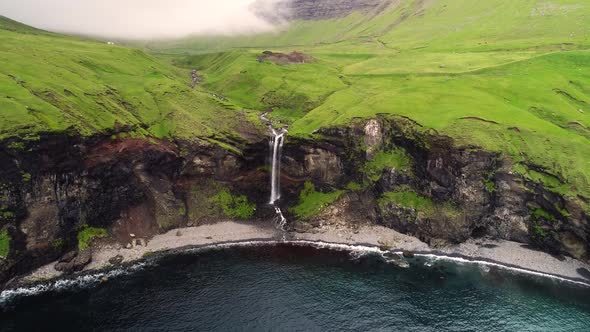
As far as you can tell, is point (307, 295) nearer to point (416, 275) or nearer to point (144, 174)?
point (416, 275)

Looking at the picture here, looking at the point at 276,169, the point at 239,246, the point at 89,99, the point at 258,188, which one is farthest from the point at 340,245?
the point at 89,99

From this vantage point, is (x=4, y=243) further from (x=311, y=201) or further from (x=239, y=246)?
(x=311, y=201)

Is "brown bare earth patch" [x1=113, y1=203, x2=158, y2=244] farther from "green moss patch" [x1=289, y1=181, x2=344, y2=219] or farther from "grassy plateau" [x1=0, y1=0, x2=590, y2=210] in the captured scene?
"green moss patch" [x1=289, y1=181, x2=344, y2=219]

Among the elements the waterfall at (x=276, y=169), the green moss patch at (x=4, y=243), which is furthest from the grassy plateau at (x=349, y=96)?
the green moss patch at (x=4, y=243)

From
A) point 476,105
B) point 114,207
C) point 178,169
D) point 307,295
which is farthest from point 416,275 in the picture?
point 114,207

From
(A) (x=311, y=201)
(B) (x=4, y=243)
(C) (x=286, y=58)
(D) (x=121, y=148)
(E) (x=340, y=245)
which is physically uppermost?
(C) (x=286, y=58)
